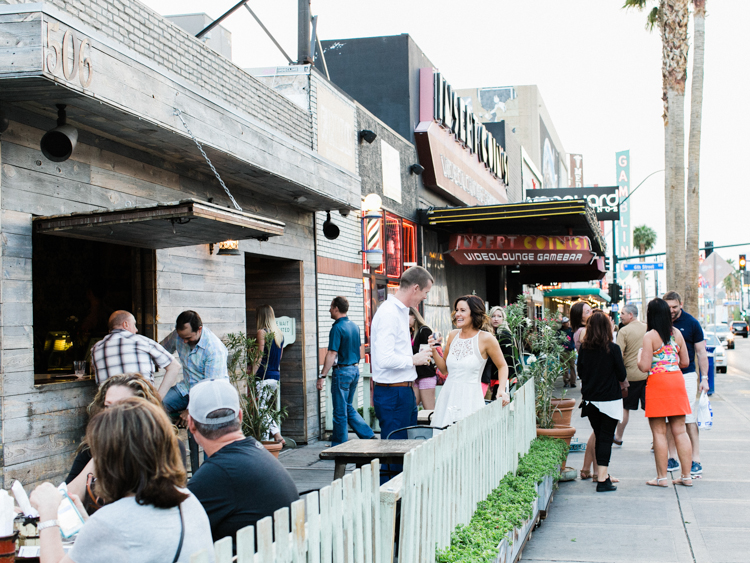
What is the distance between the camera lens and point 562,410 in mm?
8062

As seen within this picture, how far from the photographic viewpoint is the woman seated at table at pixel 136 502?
2205 millimetres

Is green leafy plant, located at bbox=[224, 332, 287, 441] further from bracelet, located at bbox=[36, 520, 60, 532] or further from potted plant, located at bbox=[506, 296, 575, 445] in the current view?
bracelet, located at bbox=[36, 520, 60, 532]

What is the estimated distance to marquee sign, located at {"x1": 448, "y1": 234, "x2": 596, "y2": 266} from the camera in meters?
16.3

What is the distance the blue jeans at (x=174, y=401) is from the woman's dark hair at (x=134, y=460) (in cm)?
456

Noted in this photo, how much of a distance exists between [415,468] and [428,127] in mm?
12421

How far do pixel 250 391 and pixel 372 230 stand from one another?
5310 mm

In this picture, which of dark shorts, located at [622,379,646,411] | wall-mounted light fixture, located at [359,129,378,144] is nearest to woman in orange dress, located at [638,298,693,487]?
dark shorts, located at [622,379,646,411]

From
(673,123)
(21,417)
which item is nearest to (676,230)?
(673,123)

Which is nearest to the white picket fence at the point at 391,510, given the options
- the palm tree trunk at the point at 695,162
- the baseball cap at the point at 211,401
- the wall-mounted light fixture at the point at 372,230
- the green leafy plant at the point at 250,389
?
the baseball cap at the point at 211,401

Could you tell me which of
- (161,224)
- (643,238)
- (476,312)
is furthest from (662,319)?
(643,238)

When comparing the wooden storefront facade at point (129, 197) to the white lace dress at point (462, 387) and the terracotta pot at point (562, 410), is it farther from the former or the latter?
the terracotta pot at point (562, 410)

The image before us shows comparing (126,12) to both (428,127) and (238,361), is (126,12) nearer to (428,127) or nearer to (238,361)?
(238,361)

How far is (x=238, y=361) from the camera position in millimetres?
7898

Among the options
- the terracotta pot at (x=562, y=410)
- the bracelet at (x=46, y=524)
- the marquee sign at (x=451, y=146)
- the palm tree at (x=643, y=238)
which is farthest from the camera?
the palm tree at (x=643, y=238)
